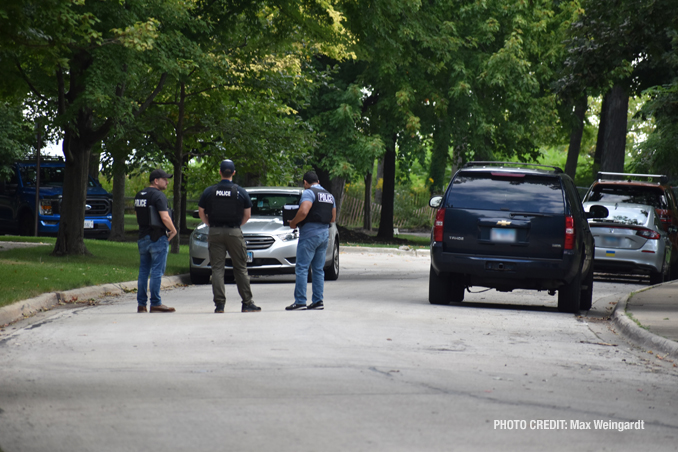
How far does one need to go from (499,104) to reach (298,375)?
85.8 feet

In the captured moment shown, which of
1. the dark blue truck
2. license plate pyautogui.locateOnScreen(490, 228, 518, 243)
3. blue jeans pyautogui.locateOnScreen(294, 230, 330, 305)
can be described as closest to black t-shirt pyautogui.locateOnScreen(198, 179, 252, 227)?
blue jeans pyautogui.locateOnScreen(294, 230, 330, 305)

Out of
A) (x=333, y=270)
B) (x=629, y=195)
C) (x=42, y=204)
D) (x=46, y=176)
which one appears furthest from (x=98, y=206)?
(x=629, y=195)

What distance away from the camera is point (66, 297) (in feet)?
42.1

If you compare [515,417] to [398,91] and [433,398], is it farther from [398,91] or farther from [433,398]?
[398,91]

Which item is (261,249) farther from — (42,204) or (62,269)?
(42,204)

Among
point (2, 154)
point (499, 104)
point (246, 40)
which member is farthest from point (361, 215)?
point (246, 40)

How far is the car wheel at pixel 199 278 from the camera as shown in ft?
53.6

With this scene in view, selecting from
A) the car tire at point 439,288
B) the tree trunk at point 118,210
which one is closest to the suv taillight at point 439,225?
the car tire at point 439,288

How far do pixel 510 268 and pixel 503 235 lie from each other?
0.44 meters

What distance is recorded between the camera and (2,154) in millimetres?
27875

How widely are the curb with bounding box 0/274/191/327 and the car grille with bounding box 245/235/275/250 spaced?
149cm

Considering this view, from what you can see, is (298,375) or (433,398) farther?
(298,375)

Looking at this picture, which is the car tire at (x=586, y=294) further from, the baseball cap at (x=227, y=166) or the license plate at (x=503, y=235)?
the baseball cap at (x=227, y=166)

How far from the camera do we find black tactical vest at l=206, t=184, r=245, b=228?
11.5 m
